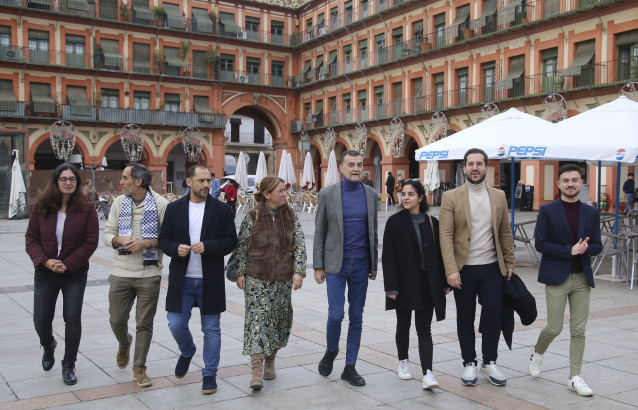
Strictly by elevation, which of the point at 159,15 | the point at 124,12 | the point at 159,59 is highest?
the point at 159,15

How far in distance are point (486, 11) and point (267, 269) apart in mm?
27468

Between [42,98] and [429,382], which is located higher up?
[42,98]

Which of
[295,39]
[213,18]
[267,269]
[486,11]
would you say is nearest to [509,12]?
[486,11]

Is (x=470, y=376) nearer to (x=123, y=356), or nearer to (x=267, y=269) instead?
(x=267, y=269)

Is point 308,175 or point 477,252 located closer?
point 477,252

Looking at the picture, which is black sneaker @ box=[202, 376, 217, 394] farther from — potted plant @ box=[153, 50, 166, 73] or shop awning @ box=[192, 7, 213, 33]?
shop awning @ box=[192, 7, 213, 33]

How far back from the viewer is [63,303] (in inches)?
191

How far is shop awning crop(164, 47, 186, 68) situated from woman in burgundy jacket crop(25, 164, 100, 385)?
116 ft

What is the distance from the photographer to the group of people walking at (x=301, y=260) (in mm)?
4684

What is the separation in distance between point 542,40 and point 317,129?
17.4m

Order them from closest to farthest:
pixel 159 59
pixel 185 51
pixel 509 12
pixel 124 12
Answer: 1. pixel 509 12
2. pixel 124 12
3. pixel 159 59
4. pixel 185 51

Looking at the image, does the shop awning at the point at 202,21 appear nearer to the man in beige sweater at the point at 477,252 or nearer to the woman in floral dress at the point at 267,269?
the woman in floral dress at the point at 267,269

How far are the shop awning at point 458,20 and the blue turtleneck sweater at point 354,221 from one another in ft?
90.4

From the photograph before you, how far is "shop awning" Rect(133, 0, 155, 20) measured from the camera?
37531mm
